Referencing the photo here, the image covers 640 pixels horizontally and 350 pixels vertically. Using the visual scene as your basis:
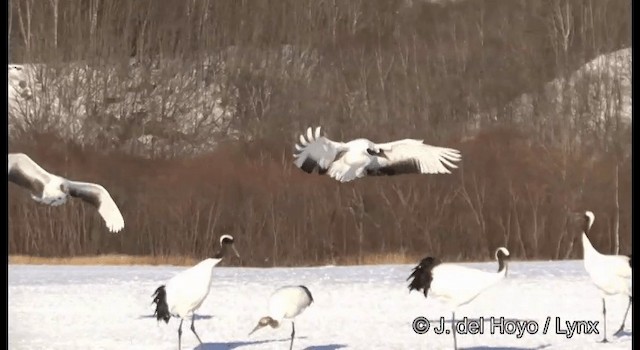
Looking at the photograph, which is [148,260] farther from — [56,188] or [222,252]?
[56,188]

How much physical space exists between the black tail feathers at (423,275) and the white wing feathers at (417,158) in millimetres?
283

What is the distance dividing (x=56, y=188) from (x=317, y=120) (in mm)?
828

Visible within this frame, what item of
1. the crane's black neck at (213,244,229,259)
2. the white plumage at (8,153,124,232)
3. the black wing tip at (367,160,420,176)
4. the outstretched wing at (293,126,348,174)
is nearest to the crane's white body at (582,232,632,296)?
the black wing tip at (367,160,420,176)

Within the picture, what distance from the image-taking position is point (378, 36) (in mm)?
2975

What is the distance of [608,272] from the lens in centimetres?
282

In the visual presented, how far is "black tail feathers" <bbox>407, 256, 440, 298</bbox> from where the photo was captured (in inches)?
111

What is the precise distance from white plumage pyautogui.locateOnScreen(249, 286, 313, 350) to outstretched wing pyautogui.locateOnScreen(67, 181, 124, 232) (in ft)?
1.76

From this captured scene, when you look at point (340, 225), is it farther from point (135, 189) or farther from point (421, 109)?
point (135, 189)

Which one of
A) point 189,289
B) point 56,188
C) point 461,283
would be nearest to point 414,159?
point 461,283

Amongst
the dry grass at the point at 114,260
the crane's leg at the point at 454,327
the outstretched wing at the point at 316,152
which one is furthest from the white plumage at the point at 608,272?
the dry grass at the point at 114,260

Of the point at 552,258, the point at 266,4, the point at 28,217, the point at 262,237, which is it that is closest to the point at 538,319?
the point at 552,258

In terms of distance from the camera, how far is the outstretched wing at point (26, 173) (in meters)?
2.84

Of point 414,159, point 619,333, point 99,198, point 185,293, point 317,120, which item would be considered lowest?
point 619,333

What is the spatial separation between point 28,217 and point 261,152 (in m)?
0.74
